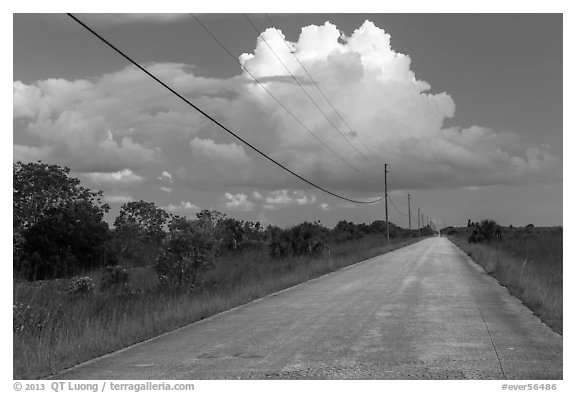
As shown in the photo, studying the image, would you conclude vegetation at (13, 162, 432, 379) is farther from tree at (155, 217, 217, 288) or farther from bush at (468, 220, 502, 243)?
bush at (468, 220, 502, 243)

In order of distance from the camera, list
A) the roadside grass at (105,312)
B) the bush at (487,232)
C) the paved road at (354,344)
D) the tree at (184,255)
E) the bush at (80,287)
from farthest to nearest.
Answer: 1. the bush at (487,232)
2. the tree at (184,255)
3. the bush at (80,287)
4. the roadside grass at (105,312)
5. the paved road at (354,344)

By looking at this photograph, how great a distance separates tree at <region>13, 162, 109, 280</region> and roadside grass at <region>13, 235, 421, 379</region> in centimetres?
1459

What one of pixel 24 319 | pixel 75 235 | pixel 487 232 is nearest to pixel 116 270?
pixel 24 319

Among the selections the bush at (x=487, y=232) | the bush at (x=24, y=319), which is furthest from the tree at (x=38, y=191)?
the bush at (x=487, y=232)

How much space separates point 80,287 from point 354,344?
11372 millimetres

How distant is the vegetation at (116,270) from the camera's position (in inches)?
429

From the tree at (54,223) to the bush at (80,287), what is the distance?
16.7m

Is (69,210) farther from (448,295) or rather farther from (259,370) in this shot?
(259,370)

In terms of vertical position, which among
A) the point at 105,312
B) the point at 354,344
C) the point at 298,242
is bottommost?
the point at 105,312

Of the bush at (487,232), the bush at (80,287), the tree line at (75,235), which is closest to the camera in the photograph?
the bush at (80,287)

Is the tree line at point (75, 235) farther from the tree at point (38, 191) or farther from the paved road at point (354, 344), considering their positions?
the paved road at point (354, 344)

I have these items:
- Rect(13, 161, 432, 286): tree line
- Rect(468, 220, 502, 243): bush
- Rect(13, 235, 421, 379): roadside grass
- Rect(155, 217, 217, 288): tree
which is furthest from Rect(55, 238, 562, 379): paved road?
Rect(468, 220, 502, 243): bush

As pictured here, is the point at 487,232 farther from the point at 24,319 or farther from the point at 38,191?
the point at 24,319

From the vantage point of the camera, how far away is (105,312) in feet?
48.0
